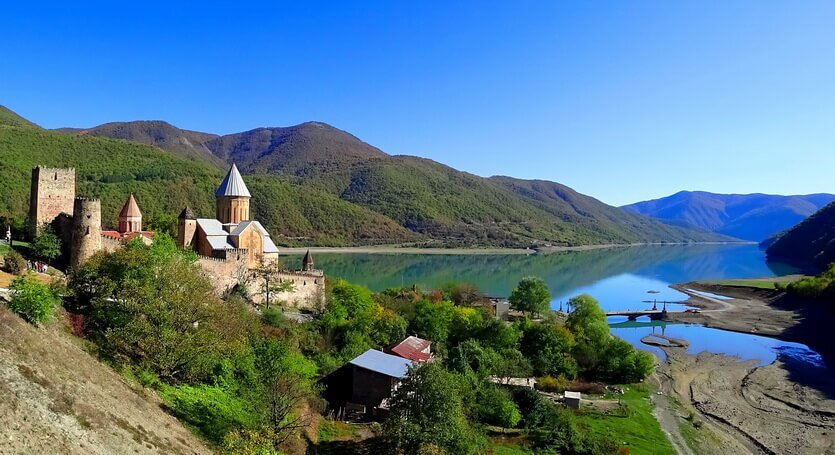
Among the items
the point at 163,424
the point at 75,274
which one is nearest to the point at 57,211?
the point at 75,274

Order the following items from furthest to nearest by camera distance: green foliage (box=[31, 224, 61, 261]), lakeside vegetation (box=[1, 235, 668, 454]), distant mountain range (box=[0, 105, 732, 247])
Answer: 1. distant mountain range (box=[0, 105, 732, 247])
2. green foliage (box=[31, 224, 61, 261])
3. lakeside vegetation (box=[1, 235, 668, 454])

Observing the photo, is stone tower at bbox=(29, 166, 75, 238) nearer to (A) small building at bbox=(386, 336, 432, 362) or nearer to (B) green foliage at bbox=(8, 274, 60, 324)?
(B) green foliage at bbox=(8, 274, 60, 324)

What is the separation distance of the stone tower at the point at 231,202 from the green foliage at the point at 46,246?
1188 cm

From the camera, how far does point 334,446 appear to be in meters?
16.5

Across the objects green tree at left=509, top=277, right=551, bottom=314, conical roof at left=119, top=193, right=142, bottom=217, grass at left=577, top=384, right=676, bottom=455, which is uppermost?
conical roof at left=119, top=193, right=142, bottom=217

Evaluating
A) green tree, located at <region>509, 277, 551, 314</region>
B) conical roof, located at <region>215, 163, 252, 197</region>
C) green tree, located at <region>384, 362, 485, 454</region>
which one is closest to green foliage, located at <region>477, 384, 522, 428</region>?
green tree, located at <region>384, 362, 485, 454</region>

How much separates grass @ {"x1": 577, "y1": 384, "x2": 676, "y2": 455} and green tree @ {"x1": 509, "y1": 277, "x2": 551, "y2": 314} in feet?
49.5

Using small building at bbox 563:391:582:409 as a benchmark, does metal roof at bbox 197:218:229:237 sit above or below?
above

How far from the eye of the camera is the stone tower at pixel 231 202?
32938 millimetres

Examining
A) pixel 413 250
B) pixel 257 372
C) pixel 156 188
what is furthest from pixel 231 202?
pixel 413 250

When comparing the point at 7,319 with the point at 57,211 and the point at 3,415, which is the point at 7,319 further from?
Answer: the point at 57,211

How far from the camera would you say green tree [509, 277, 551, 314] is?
39875 mm

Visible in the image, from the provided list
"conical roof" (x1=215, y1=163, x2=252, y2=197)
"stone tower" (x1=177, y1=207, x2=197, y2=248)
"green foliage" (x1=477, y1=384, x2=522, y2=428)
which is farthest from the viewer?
"conical roof" (x1=215, y1=163, x2=252, y2=197)

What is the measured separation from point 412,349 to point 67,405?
1610 centimetres
